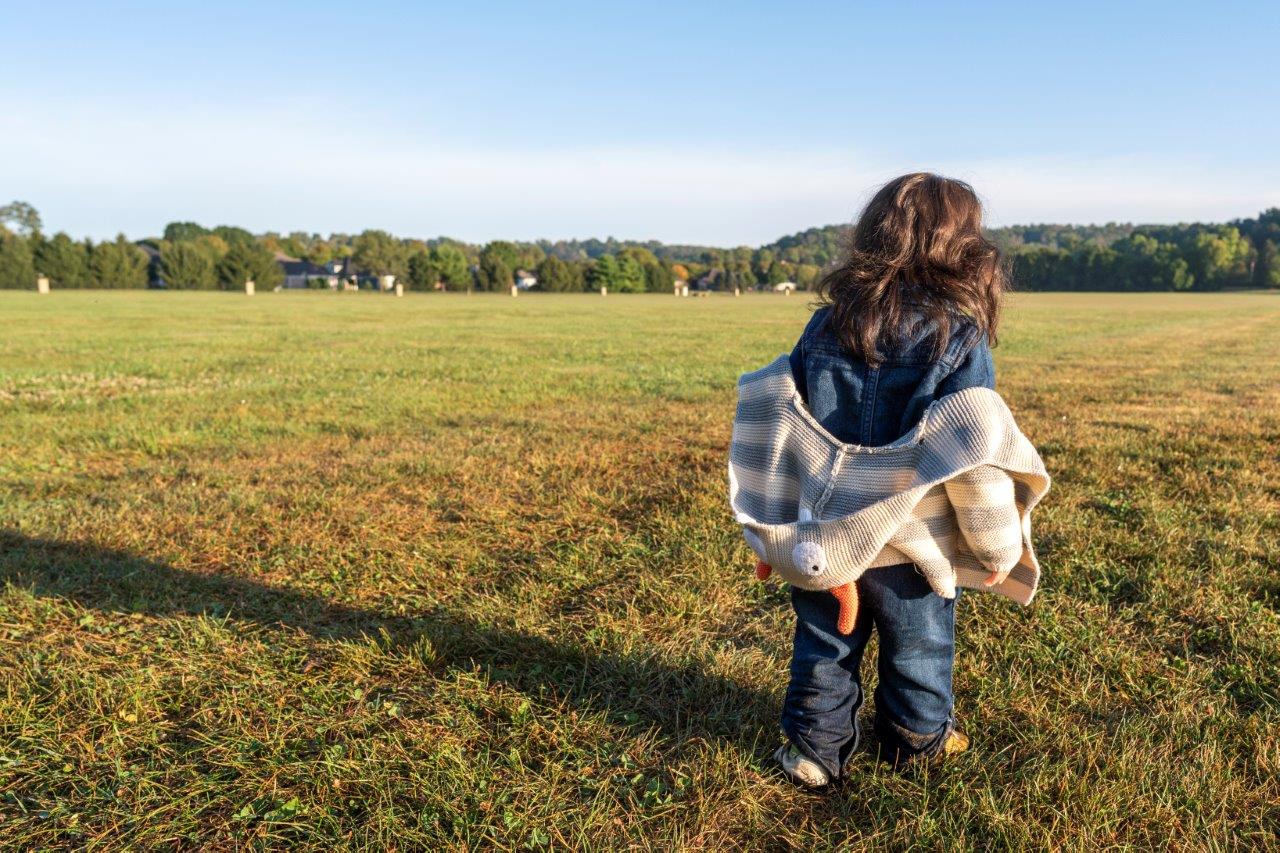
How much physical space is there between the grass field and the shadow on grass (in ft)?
0.05

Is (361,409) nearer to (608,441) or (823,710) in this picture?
(608,441)

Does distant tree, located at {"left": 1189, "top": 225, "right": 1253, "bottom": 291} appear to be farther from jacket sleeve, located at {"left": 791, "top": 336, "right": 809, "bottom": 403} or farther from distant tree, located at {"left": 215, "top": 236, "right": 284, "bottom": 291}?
jacket sleeve, located at {"left": 791, "top": 336, "right": 809, "bottom": 403}

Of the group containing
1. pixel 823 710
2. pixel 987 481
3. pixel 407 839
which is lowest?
pixel 407 839

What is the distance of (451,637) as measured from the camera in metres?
3.38

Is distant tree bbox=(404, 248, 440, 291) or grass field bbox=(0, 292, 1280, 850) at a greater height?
distant tree bbox=(404, 248, 440, 291)

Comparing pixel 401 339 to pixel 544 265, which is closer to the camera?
pixel 401 339

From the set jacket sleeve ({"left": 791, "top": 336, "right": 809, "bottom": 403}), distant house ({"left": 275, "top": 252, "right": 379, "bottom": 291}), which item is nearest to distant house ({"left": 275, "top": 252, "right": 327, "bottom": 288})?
distant house ({"left": 275, "top": 252, "right": 379, "bottom": 291})

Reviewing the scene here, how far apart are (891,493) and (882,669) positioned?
24.6 inches

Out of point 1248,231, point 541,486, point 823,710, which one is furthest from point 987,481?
point 1248,231

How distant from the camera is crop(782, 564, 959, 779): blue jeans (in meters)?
2.31

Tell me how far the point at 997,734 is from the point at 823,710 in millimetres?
742

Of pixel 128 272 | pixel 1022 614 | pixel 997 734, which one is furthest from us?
pixel 128 272

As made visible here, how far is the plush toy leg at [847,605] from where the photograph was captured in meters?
2.22

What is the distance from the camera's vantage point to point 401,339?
20844mm
